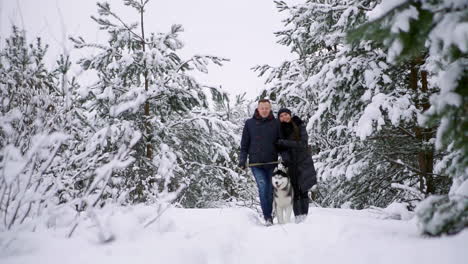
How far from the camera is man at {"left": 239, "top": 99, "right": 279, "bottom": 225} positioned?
491 centimetres

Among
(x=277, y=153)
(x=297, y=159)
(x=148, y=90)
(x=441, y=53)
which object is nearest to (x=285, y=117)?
(x=277, y=153)

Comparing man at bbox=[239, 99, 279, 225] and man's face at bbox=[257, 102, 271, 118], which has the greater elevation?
man's face at bbox=[257, 102, 271, 118]

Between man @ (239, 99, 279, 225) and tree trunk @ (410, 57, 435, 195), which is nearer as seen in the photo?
man @ (239, 99, 279, 225)

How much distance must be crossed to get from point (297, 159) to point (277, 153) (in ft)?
1.10

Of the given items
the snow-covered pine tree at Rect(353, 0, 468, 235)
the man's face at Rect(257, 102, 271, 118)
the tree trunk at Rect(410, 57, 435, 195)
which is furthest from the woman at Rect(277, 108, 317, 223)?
the snow-covered pine tree at Rect(353, 0, 468, 235)

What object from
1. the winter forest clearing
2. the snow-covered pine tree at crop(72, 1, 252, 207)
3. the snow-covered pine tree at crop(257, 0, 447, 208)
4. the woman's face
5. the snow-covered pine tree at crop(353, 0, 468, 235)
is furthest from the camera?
the snow-covered pine tree at crop(72, 1, 252, 207)

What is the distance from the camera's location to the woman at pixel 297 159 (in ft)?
16.0

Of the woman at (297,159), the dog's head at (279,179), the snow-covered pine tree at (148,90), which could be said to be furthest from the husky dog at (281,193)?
the snow-covered pine tree at (148,90)

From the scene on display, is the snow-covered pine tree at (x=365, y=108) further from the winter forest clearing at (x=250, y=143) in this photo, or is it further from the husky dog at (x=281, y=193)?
the husky dog at (x=281, y=193)

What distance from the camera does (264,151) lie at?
493 centimetres

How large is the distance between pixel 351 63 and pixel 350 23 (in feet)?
2.38

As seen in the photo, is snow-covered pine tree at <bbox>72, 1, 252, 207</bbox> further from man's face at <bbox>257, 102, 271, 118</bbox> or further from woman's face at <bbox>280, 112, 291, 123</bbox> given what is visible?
woman's face at <bbox>280, 112, 291, 123</bbox>

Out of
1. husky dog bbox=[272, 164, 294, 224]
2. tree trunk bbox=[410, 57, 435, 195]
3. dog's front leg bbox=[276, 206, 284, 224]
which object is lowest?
dog's front leg bbox=[276, 206, 284, 224]

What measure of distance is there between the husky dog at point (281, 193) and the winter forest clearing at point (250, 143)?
0.9 inches
